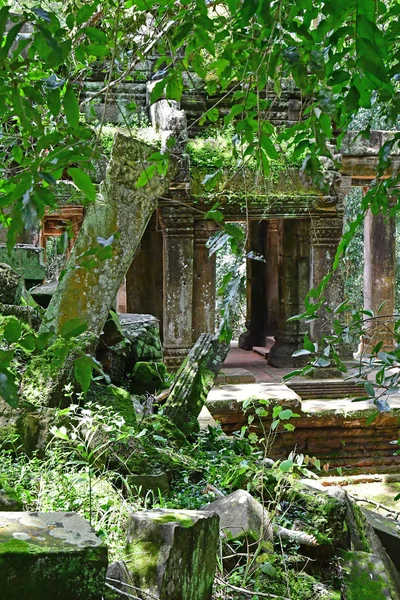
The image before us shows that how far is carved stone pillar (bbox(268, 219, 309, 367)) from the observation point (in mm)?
10477

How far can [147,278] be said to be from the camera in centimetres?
1164

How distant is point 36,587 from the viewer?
70.8 inches

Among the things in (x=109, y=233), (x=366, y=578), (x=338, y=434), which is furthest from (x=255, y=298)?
(x=366, y=578)

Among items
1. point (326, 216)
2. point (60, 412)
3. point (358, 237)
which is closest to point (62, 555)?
point (60, 412)

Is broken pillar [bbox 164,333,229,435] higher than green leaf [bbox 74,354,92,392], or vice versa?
green leaf [bbox 74,354,92,392]

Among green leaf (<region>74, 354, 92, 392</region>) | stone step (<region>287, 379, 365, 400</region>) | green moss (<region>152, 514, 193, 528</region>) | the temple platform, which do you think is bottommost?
the temple platform

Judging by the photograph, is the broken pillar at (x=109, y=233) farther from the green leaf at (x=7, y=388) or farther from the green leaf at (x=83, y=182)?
the green leaf at (x=7, y=388)

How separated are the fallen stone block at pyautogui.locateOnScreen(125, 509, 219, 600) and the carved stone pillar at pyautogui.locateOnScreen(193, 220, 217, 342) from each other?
661 centimetres

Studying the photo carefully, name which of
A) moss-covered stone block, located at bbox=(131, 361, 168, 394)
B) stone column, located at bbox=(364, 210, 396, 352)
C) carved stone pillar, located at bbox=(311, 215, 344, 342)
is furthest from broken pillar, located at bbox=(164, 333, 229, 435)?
stone column, located at bbox=(364, 210, 396, 352)

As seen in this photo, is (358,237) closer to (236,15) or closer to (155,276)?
(155,276)

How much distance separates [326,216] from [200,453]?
5969mm

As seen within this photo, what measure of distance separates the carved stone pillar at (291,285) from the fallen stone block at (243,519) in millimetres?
7614

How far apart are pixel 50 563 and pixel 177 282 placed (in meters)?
6.98

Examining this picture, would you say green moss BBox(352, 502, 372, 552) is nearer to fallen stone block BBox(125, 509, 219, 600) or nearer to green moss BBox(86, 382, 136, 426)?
fallen stone block BBox(125, 509, 219, 600)
